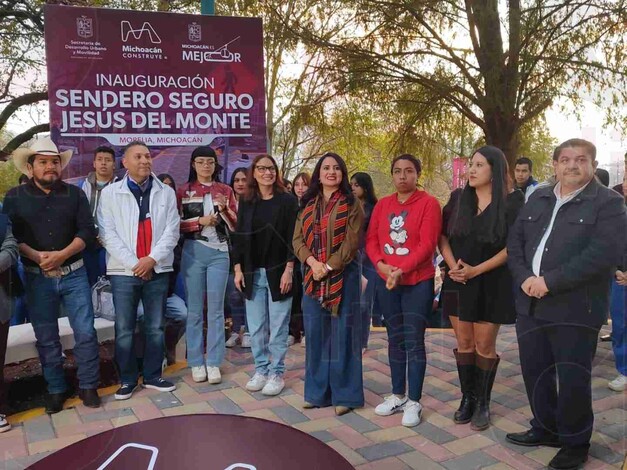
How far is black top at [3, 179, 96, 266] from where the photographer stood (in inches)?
135

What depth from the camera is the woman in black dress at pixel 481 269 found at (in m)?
2.99

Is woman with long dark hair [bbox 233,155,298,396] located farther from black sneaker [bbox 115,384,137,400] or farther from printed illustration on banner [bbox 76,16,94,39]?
printed illustration on banner [bbox 76,16,94,39]

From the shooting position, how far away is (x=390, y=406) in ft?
11.2

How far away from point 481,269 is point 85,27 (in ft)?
14.9

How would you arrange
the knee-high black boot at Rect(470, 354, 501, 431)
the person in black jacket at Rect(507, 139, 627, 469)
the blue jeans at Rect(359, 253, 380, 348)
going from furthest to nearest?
1. the blue jeans at Rect(359, 253, 380, 348)
2. the knee-high black boot at Rect(470, 354, 501, 431)
3. the person in black jacket at Rect(507, 139, 627, 469)

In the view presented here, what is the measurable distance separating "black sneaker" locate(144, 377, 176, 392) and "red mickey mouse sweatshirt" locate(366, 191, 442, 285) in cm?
183

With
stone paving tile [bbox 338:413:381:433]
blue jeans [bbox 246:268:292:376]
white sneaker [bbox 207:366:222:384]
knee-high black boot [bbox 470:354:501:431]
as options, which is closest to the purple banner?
blue jeans [bbox 246:268:292:376]

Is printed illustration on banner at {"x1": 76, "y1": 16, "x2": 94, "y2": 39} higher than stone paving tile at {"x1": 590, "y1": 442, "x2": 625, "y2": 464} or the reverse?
higher

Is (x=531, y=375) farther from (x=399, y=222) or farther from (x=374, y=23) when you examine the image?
(x=374, y=23)

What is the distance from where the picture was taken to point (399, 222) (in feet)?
10.7

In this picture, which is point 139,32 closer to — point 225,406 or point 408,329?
point 225,406

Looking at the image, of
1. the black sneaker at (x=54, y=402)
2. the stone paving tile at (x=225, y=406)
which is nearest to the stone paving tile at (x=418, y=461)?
the stone paving tile at (x=225, y=406)

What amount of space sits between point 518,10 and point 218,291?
4.90m

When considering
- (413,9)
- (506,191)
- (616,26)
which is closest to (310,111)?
(413,9)
